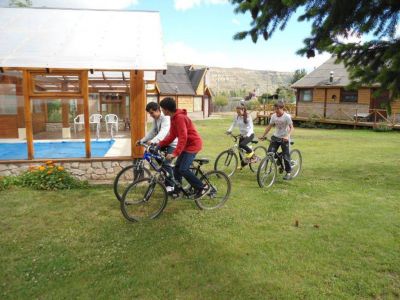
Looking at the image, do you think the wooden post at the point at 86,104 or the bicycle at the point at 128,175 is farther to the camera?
the wooden post at the point at 86,104

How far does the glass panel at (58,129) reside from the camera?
8234 mm

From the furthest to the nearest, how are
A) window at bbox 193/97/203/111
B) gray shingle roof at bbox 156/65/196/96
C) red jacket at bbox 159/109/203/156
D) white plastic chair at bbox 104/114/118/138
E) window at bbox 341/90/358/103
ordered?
window at bbox 193/97/203/111 < gray shingle roof at bbox 156/65/196/96 < window at bbox 341/90/358/103 < white plastic chair at bbox 104/114/118/138 < red jacket at bbox 159/109/203/156

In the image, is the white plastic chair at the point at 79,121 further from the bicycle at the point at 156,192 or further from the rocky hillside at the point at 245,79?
the rocky hillside at the point at 245,79

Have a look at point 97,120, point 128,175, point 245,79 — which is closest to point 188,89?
point 97,120

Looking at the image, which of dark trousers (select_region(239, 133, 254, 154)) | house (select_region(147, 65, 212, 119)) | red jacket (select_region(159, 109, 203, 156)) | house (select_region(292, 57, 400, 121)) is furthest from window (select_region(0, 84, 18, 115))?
house (select_region(147, 65, 212, 119))

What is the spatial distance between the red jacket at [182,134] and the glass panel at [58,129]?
3128 mm

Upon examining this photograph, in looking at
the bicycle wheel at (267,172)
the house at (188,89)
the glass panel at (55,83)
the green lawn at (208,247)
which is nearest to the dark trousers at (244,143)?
the bicycle wheel at (267,172)

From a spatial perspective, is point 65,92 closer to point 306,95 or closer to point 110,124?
point 110,124

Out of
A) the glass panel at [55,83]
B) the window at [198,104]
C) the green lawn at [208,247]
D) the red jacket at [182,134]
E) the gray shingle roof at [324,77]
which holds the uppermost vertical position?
the gray shingle roof at [324,77]

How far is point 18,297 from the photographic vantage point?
358 centimetres

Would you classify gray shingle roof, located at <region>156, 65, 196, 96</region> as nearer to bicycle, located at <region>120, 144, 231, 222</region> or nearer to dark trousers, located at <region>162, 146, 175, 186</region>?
bicycle, located at <region>120, 144, 231, 222</region>

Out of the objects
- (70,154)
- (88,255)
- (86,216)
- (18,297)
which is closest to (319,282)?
(88,255)

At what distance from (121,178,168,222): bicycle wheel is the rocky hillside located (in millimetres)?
112273

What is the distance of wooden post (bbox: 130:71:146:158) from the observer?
830 centimetres
